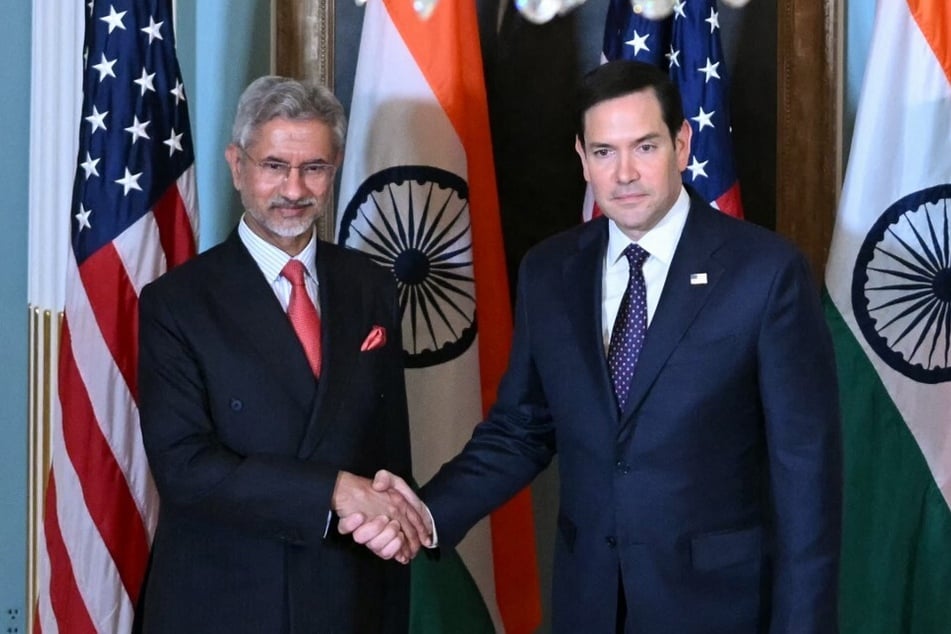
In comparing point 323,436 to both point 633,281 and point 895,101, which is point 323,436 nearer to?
point 633,281

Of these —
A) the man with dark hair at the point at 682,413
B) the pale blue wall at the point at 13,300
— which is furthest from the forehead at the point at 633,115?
the pale blue wall at the point at 13,300

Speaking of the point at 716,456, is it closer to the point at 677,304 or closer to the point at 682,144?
the point at 677,304

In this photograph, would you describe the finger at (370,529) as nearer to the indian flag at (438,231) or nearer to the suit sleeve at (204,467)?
the suit sleeve at (204,467)

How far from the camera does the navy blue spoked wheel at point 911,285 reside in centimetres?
278

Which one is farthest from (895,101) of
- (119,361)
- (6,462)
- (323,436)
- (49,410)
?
(6,462)

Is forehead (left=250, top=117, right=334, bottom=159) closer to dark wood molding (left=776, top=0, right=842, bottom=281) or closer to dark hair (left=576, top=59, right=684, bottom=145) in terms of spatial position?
dark hair (left=576, top=59, right=684, bottom=145)

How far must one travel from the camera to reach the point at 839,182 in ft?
10.3

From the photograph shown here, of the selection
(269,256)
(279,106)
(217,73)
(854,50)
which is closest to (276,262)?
(269,256)

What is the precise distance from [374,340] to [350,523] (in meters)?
0.35

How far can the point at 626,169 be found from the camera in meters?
1.96

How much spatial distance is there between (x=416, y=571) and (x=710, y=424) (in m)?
1.36

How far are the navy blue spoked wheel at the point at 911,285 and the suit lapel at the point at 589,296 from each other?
39.2 inches

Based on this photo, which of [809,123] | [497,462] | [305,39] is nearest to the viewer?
[497,462]

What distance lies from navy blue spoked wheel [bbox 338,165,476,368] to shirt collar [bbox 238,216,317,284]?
709 millimetres
